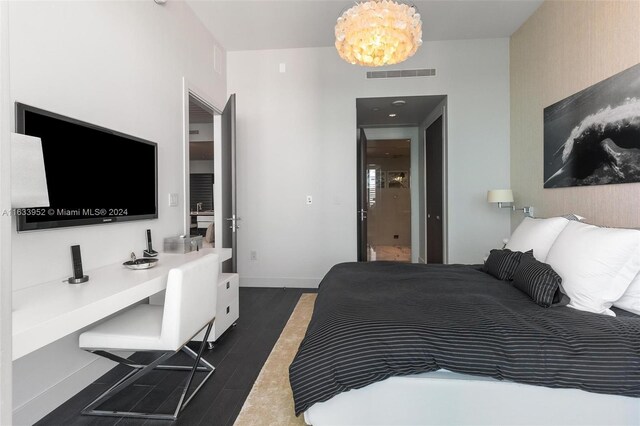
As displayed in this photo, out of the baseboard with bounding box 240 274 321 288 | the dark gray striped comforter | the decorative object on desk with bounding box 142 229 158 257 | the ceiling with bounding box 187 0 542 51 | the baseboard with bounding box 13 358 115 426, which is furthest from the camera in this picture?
the baseboard with bounding box 240 274 321 288

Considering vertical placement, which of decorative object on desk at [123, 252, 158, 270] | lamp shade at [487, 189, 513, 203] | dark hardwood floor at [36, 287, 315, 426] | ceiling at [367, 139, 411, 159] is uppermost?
ceiling at [367, 139, 411, 159]

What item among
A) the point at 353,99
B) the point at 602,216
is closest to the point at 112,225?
the point at 353,99

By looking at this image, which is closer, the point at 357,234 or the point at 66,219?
the point at 66,219

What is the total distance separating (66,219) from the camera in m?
1.78

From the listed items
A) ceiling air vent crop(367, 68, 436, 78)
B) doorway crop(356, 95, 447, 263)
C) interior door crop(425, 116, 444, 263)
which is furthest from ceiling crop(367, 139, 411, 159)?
ceiling air vent crop(367, 68, 436, 78)

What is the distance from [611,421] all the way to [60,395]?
275 cm

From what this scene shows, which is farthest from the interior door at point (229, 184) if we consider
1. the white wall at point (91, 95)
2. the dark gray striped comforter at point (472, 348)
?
the dark gray striped comforter at point (472, 348)

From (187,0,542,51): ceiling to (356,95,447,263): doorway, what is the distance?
2.81 ft

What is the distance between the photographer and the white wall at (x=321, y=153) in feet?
13.6

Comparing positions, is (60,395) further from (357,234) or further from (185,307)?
(357,234)

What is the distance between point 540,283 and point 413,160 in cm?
465

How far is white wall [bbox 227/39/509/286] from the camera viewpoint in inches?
163

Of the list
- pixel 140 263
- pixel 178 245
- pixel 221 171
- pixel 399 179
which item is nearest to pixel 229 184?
pixel 221 171

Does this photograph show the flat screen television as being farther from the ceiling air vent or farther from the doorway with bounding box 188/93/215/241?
the ceiling air vent
